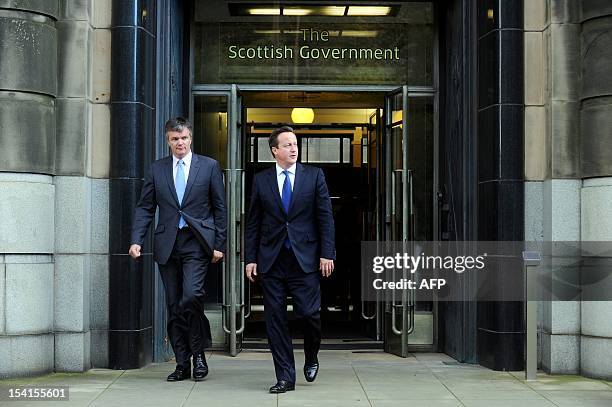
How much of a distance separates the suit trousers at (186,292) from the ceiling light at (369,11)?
3907 mm

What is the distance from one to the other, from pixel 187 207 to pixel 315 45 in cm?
347

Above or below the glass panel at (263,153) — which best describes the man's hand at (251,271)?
below

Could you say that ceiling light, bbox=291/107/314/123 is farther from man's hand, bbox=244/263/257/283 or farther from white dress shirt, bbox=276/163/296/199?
man's hand, bbox=244/263/257/283

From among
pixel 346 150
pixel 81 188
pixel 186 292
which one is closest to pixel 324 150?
pixel 346 150

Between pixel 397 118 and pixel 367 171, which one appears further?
pixel 367 171

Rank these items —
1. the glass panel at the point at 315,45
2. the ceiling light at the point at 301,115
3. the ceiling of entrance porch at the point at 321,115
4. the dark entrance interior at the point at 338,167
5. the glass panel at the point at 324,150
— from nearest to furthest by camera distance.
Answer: the glass panel at the point at 315,45
the dark entrance interior at the point at 338,167
the ceiling of entrance porch at the point at 321,115
the ceiling light at the point at 301,115
the glass panel at the point at 324,150

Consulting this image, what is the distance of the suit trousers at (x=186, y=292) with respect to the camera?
7684mm

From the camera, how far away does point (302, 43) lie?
1058cm

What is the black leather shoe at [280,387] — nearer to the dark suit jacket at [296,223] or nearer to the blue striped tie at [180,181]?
the dark suit jacket at [296,223]

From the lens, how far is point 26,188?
8.12 meters

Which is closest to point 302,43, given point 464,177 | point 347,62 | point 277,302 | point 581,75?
point 347,62

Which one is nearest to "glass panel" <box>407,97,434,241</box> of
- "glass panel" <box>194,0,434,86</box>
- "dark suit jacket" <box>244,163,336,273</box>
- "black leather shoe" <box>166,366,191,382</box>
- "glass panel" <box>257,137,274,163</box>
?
"glass panel" <box>194,0,434,86</box>

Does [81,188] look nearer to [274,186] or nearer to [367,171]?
[274,186]

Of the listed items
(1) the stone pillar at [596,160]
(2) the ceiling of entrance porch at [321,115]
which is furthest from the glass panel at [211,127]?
(1) the stone pillar at [596,160]
